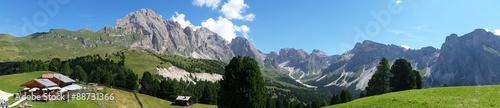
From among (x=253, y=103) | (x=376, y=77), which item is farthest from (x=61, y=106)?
(x=376, y=77)

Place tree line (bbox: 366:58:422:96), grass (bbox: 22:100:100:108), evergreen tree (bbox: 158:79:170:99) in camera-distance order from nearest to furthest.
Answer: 1. grass (bbox: 22:100:100:108)
2. tree line (bbox: 366:58:422:96)
3. evergreen tree (bbox: 158:79:170:99)

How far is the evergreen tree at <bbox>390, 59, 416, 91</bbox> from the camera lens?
105 metres

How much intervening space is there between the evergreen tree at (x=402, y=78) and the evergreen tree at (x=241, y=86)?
64.9 m

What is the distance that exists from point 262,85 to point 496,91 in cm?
3116

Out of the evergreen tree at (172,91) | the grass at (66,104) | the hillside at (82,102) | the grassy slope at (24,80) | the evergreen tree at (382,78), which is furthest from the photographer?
the evergreen tree at (172,91)

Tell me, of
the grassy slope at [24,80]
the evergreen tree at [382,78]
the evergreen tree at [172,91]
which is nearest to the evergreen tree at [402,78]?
the evergreen tree at [382,78]

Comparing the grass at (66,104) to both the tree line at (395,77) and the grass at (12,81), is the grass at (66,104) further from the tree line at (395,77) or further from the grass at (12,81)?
the tree line at (395,77)

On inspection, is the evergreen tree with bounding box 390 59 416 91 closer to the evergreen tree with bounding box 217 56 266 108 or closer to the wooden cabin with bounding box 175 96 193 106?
the evergreen tree with bounding box 217 56 266 108

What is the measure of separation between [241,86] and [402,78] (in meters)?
69.5

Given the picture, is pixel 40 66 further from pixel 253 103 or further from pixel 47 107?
pixel 253 103

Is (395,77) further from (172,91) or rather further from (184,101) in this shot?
(172,91)

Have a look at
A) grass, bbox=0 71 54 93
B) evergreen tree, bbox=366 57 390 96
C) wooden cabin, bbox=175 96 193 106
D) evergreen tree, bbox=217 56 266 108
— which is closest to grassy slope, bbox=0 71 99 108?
grass, bbox=0 71 54 93

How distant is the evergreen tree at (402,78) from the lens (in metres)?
105

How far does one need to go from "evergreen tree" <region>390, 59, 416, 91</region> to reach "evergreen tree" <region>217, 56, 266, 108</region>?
64920 mm
